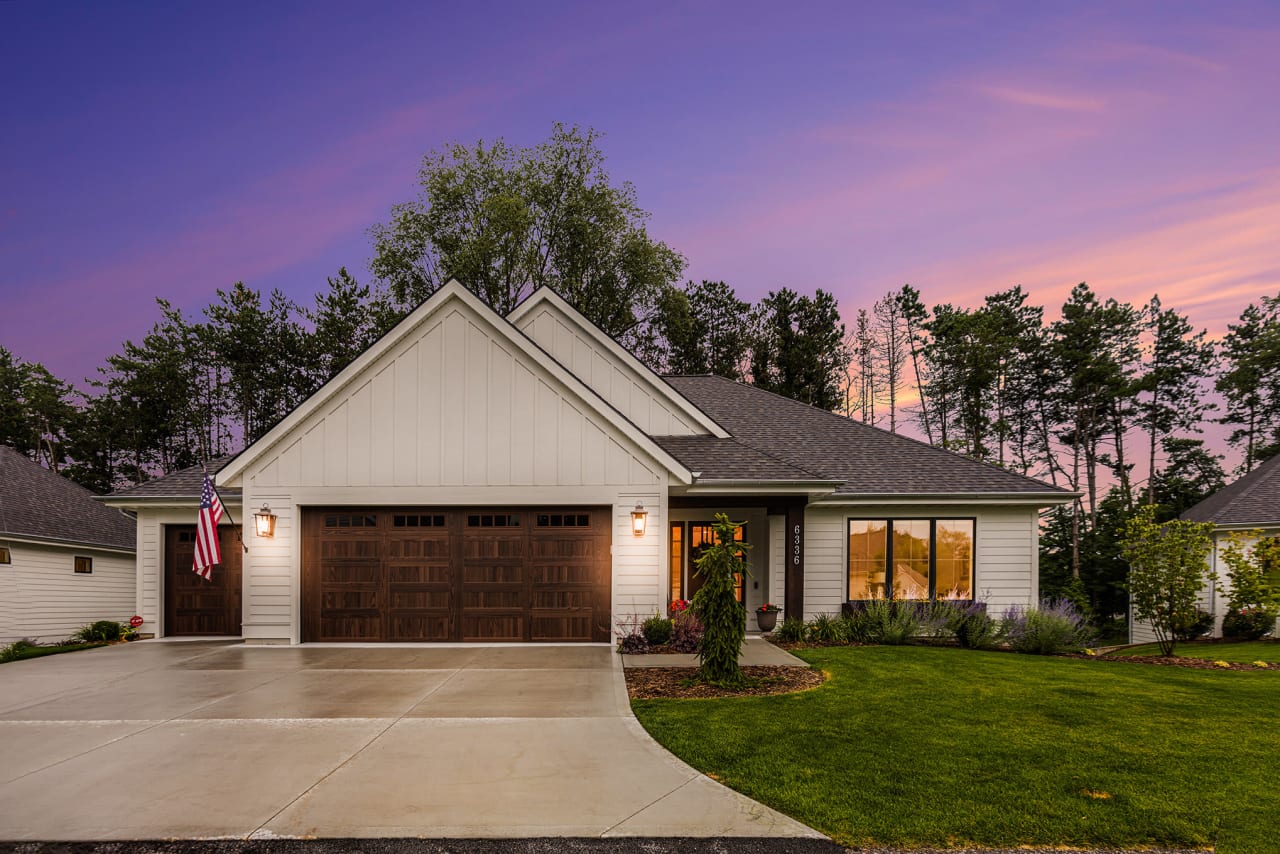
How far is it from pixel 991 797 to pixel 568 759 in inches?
126

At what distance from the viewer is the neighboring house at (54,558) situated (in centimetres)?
1470

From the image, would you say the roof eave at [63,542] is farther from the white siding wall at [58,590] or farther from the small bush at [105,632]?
the small bush at [105,632]

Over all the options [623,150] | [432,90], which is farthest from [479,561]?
[623,150]

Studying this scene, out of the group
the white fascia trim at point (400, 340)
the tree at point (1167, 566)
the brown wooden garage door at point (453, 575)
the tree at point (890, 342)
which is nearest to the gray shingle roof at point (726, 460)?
the white fascia trim at point (400, 340)

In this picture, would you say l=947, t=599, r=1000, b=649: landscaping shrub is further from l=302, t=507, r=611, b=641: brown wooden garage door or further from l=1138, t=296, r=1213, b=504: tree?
l=1138, t=296, r=1213, b=504: tree

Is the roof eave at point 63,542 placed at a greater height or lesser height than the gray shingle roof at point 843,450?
lesser

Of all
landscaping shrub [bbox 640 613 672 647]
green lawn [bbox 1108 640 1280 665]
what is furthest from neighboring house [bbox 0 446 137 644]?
green lawn [bbox 1108 640 1280 665]

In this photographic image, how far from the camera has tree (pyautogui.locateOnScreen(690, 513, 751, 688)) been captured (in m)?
7.78

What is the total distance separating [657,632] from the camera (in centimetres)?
1038

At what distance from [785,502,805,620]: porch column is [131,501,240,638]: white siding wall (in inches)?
435

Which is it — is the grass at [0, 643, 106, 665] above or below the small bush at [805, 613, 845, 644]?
below

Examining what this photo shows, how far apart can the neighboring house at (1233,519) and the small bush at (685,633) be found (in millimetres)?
12507

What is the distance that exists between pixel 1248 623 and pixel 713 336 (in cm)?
2463

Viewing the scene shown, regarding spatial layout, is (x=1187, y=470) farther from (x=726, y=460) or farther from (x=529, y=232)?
(x=529, y=232)
